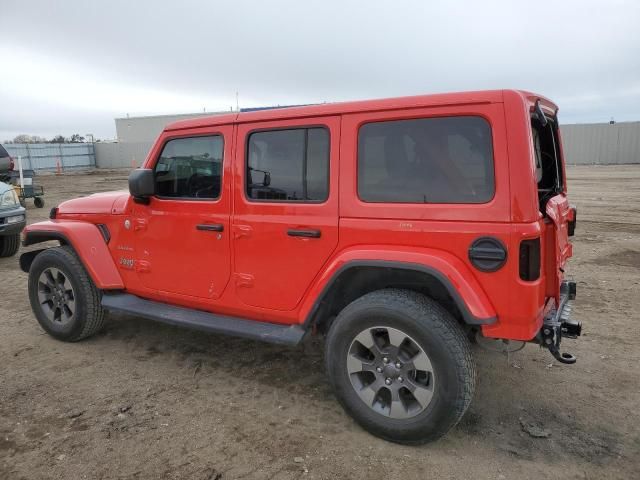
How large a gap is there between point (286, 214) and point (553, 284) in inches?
67.2

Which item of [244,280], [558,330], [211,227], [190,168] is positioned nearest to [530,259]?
[558,330]

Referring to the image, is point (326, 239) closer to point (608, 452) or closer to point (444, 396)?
point (444, 396)

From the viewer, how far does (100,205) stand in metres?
4.18

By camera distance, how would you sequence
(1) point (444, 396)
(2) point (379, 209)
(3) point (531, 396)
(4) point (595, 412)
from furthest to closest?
(3) point (531, 396)
(4) point (595, 412)
(2) point (379, 209)
(1) point (444, 396)

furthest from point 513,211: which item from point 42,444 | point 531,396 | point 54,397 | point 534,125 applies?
point 54,397

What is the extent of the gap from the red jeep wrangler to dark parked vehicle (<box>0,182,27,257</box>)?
4.69 meters

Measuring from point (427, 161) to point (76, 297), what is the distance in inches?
126

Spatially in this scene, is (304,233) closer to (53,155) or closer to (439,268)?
(439,268)

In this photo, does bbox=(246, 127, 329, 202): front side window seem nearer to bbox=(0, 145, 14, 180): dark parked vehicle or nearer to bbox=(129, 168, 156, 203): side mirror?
bbox=(129, 168, 156, 203): side mirror

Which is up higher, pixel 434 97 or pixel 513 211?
pixel 434 97

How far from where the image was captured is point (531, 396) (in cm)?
340

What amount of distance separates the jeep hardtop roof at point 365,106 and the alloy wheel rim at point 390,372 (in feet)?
4.26

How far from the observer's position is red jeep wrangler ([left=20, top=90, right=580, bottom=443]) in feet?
8.43

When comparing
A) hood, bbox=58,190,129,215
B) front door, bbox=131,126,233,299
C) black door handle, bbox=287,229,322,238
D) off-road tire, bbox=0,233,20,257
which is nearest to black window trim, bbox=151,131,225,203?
front door, bbox=131,126,233,299
